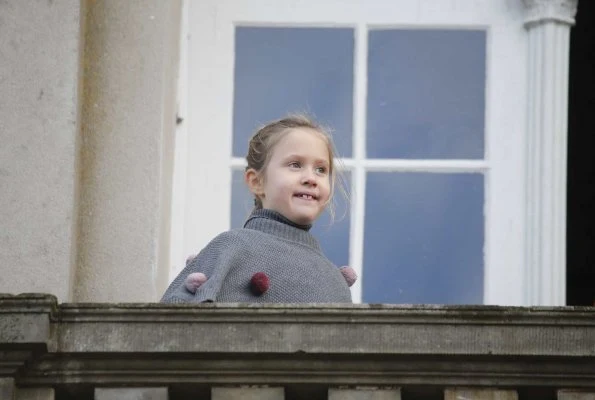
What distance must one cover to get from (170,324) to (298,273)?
99cm

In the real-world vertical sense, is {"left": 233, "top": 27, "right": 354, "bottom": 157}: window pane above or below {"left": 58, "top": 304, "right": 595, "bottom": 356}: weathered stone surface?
above

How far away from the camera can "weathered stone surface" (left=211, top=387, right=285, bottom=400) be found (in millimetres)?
6801

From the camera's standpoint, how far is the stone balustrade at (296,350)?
6.78m

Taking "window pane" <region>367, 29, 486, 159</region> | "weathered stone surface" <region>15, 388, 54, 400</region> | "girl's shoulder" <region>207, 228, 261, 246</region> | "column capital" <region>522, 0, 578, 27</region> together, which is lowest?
"weathered stone surface" <region>15, 388, 54, 400</region>

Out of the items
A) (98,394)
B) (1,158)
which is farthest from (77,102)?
(98,394)

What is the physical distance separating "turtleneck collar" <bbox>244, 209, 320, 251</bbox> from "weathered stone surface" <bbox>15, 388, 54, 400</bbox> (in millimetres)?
1282

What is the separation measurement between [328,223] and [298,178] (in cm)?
146

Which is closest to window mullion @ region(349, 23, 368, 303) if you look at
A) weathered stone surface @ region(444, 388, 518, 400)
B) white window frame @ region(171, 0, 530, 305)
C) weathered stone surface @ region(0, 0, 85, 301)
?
white window frame @ region(171, 0, 530, 305)

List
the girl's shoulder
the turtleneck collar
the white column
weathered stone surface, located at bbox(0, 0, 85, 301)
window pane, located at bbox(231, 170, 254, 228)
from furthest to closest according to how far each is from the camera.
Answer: window pane, located at bbox(231, 170, 254, 228) → the white column → weathered stone surface, located at bbox(0, 0, 85, 301) → the turtleneck collar → the girl's shoulder

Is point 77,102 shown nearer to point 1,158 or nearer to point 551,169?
point 1,158

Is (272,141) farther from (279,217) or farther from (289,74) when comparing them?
(289,74)

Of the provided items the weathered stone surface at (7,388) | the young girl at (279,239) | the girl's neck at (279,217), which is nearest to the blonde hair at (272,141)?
the young girl at (279,239)

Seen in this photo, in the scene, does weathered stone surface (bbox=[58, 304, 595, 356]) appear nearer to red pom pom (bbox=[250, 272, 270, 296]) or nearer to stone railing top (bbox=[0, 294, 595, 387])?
stone railing top (bbox=[0, 294, 595, 387])

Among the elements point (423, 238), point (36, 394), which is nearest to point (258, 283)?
point (36, 394)
